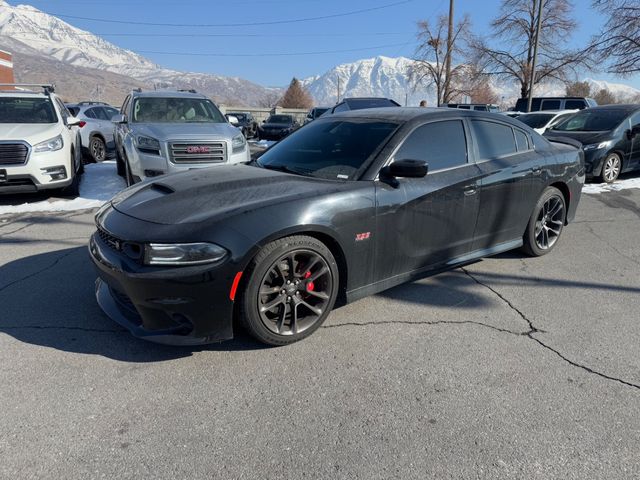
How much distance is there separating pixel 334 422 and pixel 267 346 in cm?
86

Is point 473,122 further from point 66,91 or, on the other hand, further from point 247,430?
point 66,91

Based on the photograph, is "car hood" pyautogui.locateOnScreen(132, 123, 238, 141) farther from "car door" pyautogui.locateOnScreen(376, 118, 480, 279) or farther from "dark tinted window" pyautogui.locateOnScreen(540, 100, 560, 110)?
"dark tinted window" pyautogui.locateOnScreen(540, 100, 560, 110)

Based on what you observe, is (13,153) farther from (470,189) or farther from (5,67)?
(5,67)

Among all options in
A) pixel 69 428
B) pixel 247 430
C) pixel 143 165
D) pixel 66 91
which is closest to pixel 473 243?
pixel 247 430

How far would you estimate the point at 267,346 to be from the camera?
3135 mm

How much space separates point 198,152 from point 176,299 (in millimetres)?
5068

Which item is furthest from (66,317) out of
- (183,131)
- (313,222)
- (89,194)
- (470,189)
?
(89,194)

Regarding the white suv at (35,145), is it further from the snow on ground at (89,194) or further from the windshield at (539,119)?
the windshield at (539,119)

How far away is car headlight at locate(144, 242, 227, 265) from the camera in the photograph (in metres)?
2.75

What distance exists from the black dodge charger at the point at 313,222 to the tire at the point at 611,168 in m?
6.07

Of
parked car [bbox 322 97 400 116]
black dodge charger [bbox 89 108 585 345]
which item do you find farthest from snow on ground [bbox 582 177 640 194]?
parked car [bbox 322 97 400 116]

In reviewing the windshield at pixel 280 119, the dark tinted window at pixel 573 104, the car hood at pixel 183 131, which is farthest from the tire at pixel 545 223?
the windshield at pixel 280 119

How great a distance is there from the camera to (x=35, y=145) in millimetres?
7023

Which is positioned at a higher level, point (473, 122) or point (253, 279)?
point (473, 122)
